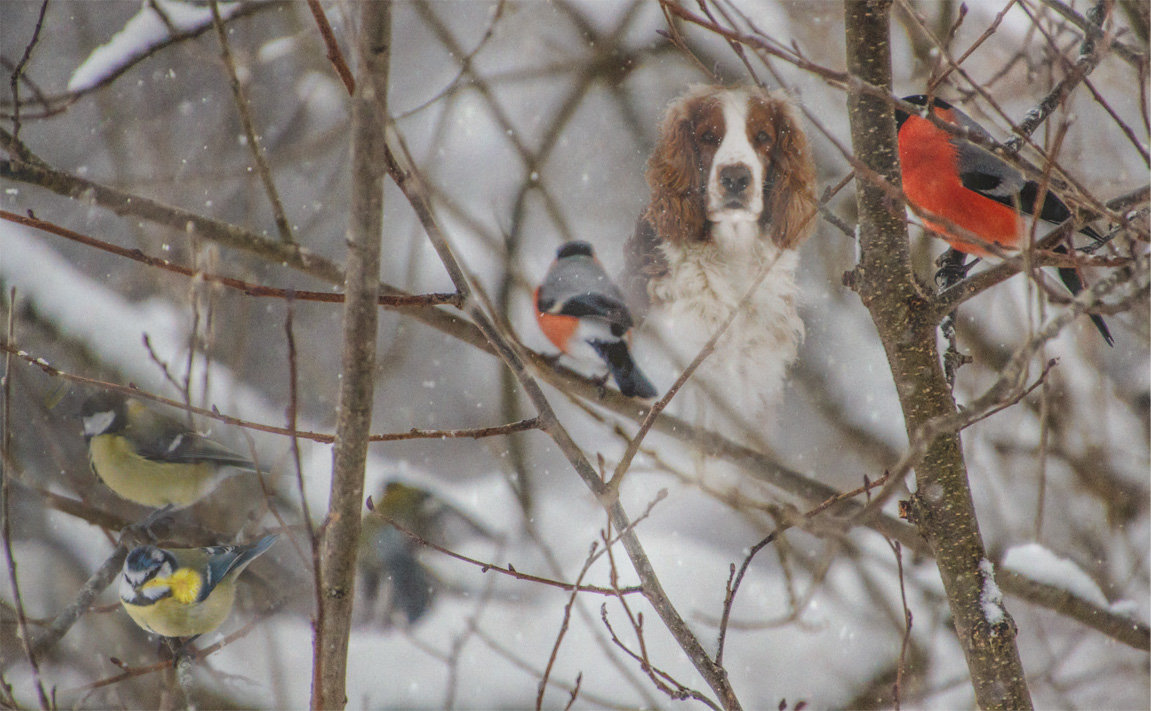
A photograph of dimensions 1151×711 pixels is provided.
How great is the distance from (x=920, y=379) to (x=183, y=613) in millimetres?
1111

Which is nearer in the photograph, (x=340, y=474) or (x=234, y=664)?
(x=340, y=474)

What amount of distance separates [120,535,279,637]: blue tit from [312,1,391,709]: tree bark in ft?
1.99

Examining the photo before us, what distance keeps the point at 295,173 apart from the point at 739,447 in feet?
3.14

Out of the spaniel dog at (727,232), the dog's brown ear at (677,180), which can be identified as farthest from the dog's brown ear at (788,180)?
the dog's brown ear at (677,180)

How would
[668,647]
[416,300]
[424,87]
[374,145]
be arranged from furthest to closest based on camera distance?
[668,647] → [424,87] → [416,300] → [374,145]

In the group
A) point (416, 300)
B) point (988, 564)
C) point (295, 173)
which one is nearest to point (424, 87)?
point (295, 173)

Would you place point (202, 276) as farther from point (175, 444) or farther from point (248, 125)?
point (175, 444)

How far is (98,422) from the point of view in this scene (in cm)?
129

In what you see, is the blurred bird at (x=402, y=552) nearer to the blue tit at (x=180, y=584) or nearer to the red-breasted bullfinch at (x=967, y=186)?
the blue tit at (x=180, y=584)

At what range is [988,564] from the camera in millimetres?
750

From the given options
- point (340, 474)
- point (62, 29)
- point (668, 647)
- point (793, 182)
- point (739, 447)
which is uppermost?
point (62, 29)

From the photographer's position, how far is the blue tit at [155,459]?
1.24 metres

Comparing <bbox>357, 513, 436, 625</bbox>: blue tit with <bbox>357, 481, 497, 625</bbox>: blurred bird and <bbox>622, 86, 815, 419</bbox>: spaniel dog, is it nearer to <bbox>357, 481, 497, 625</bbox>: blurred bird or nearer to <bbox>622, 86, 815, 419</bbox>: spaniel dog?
<bbox>357, 481, 497, 625</bbox>: blurred bird

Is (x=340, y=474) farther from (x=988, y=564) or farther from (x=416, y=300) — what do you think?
(x=988, y=564)
